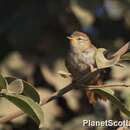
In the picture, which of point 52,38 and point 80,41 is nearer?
point 80,41

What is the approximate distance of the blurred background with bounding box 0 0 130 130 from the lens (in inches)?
167

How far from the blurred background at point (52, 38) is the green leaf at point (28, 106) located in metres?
2.23

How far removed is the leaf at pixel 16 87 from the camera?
1.74 metres

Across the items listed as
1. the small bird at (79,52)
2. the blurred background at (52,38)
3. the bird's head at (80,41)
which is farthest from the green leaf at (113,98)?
the blurred background at (52,38)

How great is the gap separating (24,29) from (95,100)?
1.92 meters

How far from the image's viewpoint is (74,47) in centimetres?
345

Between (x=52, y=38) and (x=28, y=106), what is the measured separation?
3019 millimetres

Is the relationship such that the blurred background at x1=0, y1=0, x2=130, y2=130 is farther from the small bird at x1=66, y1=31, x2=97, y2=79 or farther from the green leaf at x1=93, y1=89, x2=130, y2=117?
the green leaf at x1=93, y1=89, x2=130, y2=117

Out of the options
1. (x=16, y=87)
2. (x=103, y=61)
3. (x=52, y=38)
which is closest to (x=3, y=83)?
(x=16, y=87)

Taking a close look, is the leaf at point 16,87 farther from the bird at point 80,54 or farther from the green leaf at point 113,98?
the bird at point 80,54

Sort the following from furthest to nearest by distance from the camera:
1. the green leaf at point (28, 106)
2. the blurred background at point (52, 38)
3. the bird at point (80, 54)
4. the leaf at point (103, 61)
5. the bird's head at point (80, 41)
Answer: the blurred background at point (52, 38) < the bird's head at point (80, 41) < the bird at point (80, 54) < the leaf at point (103, 61) < the green leaf at point (28, 106)

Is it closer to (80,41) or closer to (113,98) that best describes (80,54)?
(80,41)

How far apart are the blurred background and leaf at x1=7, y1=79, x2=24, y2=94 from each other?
218cm

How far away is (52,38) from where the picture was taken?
4719mm
